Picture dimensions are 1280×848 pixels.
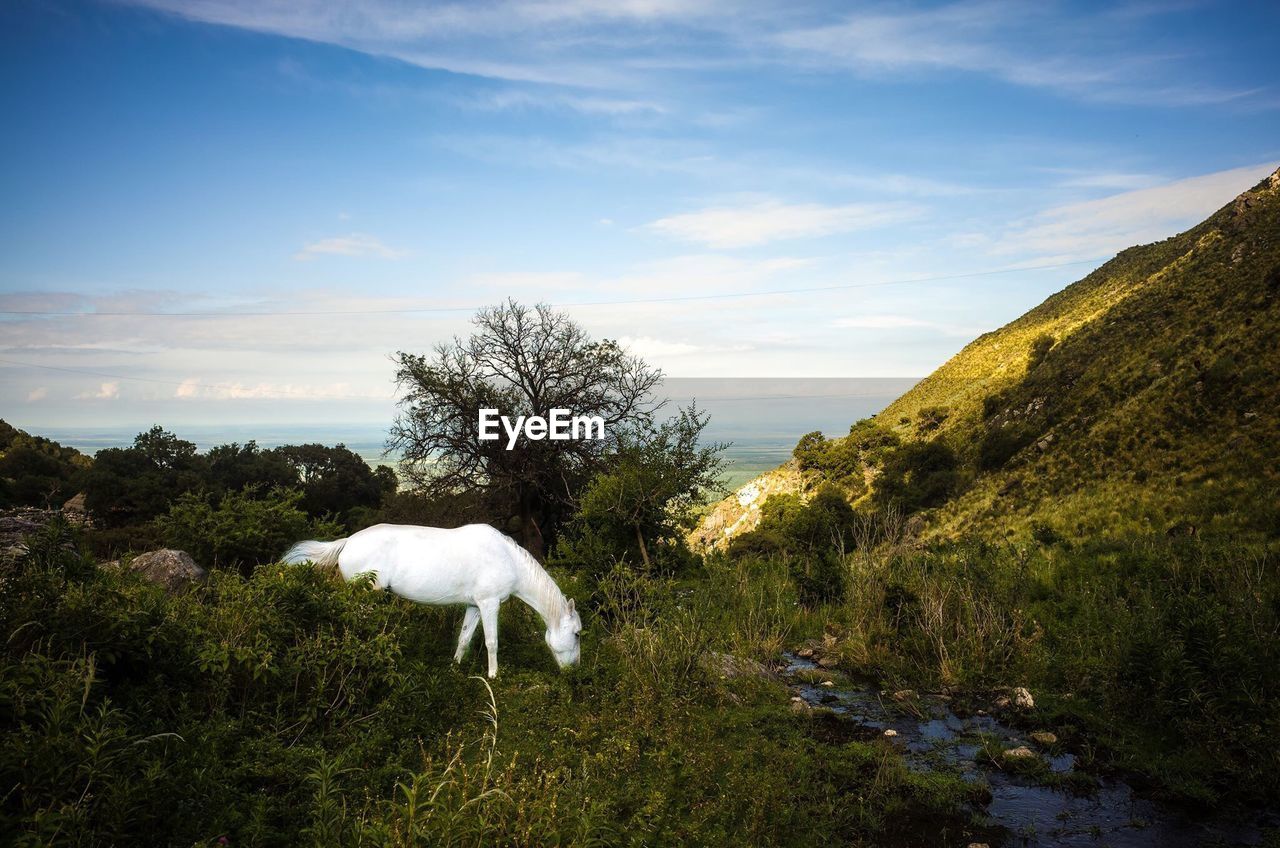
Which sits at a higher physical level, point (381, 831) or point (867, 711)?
point (381, 831)

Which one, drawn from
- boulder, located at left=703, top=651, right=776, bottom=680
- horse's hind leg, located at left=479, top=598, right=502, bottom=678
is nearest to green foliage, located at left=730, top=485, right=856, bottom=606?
boulder, located at left=703, top=651, right=776, bottom=680

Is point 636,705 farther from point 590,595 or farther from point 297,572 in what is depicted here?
point 590,595

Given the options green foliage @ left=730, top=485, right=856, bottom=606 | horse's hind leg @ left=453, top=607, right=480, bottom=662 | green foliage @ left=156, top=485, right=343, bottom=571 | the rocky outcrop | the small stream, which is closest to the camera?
the small stream

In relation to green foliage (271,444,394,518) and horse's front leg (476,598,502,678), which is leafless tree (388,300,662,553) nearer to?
green foliage (271,444,394,518)

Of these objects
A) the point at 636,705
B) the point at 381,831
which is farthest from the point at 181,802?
the point at 636,705

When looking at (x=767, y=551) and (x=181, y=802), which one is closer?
(x=181, y=802)

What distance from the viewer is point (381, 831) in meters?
3.41

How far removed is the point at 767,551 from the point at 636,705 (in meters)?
14.4

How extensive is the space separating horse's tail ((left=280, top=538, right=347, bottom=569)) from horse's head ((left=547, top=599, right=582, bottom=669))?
9.21 ft

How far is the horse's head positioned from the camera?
8375 mm

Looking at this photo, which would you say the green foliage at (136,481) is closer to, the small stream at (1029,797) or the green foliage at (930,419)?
the small stream at (1029,797)

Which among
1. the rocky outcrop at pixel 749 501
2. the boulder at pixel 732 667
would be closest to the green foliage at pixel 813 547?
the boulder at pixel 732 667

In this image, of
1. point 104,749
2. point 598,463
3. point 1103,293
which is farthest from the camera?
point 1103,293

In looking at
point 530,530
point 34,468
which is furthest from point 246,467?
point 530,530
